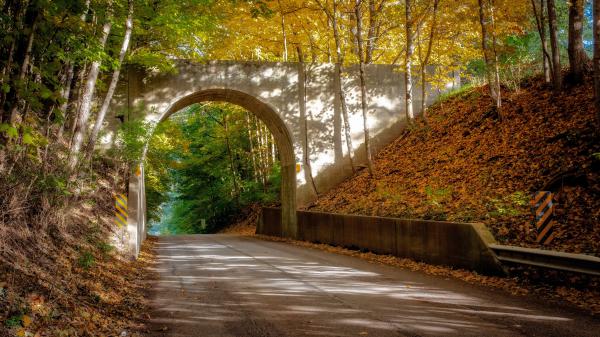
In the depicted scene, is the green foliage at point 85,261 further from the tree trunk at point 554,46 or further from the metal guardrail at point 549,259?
the tree trunk at point 554,46

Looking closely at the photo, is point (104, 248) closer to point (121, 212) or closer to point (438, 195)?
point (121, 212)

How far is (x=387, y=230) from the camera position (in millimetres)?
11969

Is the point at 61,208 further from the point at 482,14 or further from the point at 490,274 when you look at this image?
the point at 482,14

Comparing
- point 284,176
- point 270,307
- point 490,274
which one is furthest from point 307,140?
point 270,307

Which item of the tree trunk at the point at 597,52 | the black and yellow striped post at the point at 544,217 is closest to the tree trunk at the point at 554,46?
the tree trunk at the point at 597,52

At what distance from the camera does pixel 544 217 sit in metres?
8.38

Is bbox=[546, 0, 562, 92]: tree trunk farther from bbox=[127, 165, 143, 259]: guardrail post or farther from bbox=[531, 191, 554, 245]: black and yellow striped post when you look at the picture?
bbox=[127, 165, 143, 259]: guardrail post

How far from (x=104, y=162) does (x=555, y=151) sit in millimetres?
13506

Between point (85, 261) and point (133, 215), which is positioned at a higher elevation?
point (133, 215)

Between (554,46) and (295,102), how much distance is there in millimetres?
9585

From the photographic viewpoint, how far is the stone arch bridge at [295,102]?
18141 mm

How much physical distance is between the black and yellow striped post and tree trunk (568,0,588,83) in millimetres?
6619

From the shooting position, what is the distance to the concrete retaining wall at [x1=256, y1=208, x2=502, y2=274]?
8.70 m

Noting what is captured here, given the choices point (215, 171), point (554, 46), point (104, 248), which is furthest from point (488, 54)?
point (215, 171)
